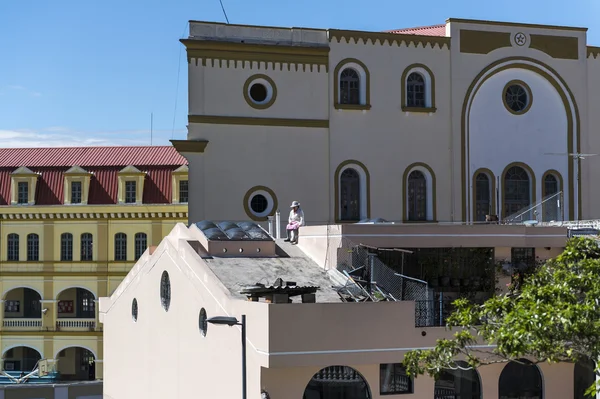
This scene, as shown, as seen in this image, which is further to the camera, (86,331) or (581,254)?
(86,331)

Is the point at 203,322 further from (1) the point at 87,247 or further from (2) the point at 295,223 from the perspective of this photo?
(1) the point at 87,247

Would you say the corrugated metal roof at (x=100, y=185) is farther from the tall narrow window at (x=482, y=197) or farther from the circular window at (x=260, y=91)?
the tall narrow window at (x=482, y=197)

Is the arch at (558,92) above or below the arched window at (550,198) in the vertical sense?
above

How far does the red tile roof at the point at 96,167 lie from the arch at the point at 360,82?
68.4ft

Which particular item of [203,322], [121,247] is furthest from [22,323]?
[203,322]

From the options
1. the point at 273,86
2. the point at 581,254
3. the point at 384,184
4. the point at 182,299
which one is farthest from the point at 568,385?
the point at 273,86

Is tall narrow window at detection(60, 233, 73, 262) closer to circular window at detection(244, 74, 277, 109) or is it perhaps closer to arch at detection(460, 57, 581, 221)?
circular window at detection(244, 74, 277, 109)

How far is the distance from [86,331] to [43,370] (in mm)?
3078

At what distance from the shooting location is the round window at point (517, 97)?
3825 centimetres

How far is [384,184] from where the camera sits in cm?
3678

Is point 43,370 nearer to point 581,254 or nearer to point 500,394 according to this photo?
point 500,394

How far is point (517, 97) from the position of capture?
38.4 metres

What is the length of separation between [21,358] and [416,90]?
29435 millimetres

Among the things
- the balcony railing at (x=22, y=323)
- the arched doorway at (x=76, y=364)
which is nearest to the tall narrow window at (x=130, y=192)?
the balcony railing at (x=22, y=323)
